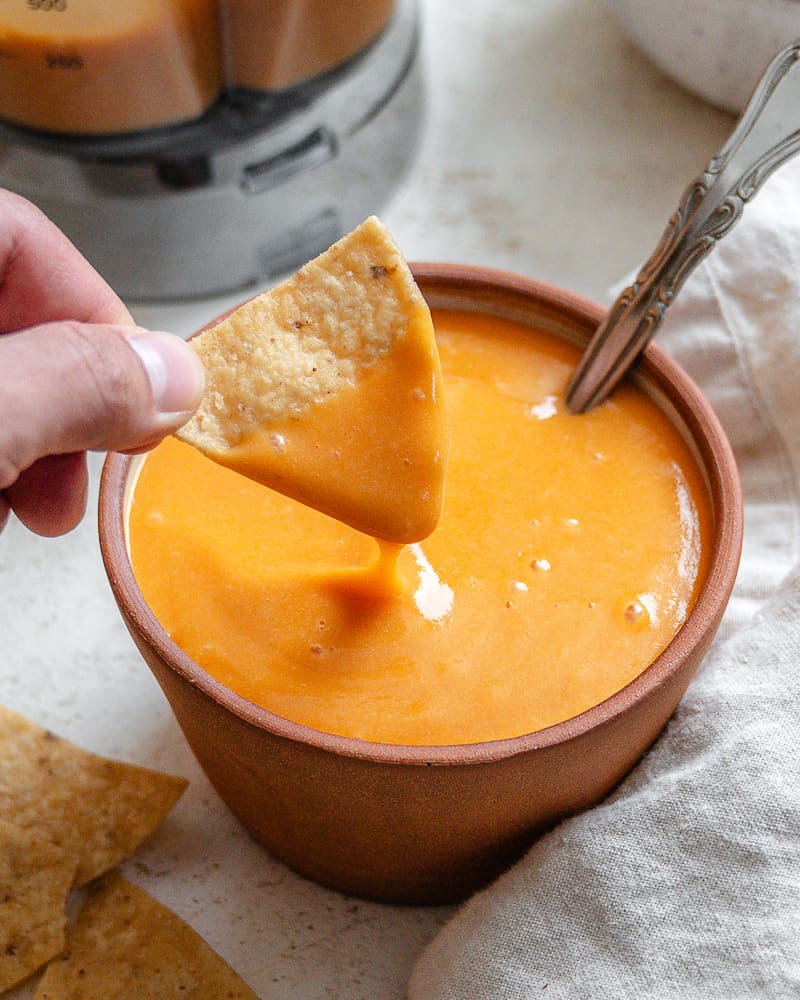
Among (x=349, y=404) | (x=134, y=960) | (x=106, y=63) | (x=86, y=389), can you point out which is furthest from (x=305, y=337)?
(x=134, y=960)

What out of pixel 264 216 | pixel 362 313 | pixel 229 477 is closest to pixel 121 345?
pixel 362 313

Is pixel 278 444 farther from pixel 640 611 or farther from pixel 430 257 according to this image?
pixel 430 257

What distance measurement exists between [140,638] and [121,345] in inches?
10.4

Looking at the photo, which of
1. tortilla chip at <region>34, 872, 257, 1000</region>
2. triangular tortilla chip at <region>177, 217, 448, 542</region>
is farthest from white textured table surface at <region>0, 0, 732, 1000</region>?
→ triangular tortilla chip at <region>177, 217, 448, 542</region>

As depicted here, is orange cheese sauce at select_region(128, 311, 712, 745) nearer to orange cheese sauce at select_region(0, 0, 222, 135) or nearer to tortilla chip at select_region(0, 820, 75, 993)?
tortilla chip at select_region(0, 820, 75, 993)

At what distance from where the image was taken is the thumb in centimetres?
85

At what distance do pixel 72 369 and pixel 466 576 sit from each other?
415mm

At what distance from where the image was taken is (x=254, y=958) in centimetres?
117

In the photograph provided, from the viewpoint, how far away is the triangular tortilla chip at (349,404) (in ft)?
3.25

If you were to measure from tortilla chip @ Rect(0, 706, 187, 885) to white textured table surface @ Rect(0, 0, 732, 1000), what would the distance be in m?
0.07

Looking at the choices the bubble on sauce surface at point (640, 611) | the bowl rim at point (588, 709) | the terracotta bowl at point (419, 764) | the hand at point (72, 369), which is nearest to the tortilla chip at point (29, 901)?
the terracotta bowl at point (419, 764)

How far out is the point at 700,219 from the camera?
1.15 m

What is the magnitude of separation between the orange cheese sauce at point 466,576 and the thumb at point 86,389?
A: 215 millimetres

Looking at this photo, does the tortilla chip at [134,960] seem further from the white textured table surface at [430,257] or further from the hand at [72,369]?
the hand at [72,369]
